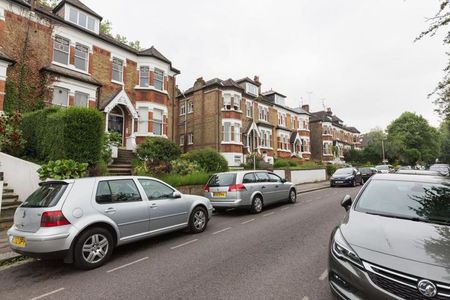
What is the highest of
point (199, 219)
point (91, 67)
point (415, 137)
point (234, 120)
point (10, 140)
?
point (415, 137)

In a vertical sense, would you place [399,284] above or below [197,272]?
above

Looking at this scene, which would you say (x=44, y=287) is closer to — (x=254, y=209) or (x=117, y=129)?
(x=254, y=209)

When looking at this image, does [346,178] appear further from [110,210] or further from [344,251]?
[110,210]

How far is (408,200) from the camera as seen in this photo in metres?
3.86

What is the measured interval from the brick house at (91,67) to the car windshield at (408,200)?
16200 millimetres

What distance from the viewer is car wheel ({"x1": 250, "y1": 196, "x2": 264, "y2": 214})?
9.66m

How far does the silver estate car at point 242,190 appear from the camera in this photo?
30.6ft

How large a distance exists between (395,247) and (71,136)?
1047 cm

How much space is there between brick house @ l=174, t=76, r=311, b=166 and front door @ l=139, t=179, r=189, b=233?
15911 millimetres

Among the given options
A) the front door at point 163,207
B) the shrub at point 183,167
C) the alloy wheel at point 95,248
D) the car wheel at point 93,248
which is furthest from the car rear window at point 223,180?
the alloy wheel at point 95,248

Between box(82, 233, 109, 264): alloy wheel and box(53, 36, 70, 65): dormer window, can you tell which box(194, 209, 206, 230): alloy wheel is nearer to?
box(82, 233, 109, 264): alloy wheel

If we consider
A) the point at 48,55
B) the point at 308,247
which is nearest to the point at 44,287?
the point at 308,247

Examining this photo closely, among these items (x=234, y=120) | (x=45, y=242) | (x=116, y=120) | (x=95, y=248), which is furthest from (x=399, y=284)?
(x=234, y=120)

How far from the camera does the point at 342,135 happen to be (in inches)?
2180
